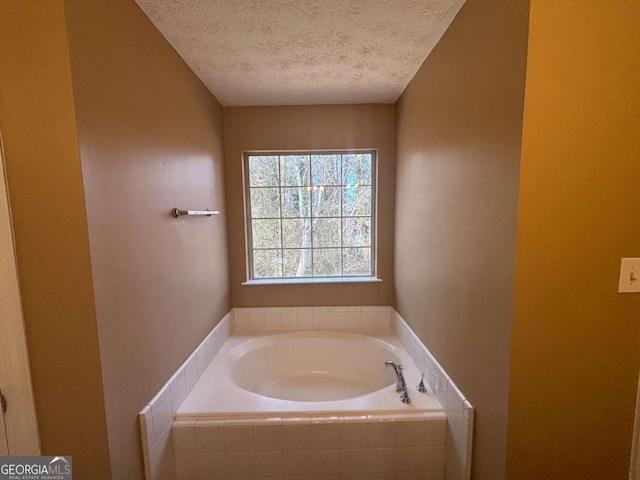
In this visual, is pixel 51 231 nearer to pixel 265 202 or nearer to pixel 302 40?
pixel 302 40

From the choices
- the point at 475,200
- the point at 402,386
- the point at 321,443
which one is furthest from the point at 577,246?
the point at 321,443

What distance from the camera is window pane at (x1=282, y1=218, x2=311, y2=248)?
2520 mm

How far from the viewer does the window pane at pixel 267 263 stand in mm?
2553

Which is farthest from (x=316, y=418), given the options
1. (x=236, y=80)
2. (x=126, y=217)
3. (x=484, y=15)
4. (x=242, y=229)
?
(x=236, y=80)

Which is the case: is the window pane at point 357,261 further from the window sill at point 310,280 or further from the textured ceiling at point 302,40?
the textured ceiling at point 302,40

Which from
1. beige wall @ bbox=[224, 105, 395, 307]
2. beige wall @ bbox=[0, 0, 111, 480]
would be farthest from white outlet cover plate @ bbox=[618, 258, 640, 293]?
beige wall @ bbox=[0, 0, 111, 480]

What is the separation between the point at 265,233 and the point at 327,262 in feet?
1.98

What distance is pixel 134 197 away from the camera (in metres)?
1.12

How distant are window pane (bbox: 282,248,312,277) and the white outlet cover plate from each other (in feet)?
6.39

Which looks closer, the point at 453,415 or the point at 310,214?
the point at 453,415

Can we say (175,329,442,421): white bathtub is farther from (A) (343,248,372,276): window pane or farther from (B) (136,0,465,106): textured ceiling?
(B) (136,0,465,106): textured ceiling

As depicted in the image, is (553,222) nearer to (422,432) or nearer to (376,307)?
(422,432)

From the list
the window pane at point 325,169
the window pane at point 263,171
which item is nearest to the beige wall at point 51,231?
the window pane at point 263,171

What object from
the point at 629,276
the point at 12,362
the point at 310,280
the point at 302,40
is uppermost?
the point at 302,40
